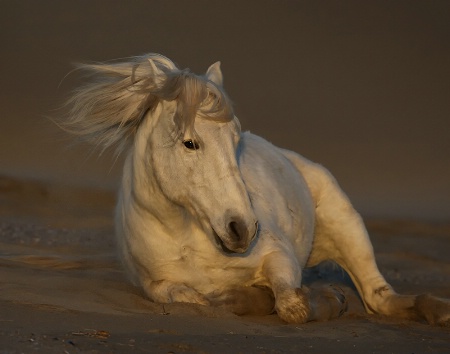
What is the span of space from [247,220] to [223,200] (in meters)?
0.16

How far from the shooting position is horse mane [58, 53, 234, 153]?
5469 millimetres

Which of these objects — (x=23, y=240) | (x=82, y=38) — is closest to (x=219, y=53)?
(x=82, y=38)

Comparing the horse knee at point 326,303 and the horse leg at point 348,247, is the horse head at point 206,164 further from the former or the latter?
the horse leg at point 348,247

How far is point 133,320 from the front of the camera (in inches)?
197

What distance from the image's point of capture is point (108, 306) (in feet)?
18.3

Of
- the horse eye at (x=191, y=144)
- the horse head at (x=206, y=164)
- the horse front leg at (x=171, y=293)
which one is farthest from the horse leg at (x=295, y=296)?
the horse eye at (x=191, y=144)

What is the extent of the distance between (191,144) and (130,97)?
0.69 m

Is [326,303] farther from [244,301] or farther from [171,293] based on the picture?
[171,293]

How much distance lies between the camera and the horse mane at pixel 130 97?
5469 millimetres

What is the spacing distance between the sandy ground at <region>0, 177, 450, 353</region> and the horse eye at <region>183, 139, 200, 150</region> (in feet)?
2.72

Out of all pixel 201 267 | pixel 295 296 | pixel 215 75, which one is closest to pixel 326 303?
pixel 295 296

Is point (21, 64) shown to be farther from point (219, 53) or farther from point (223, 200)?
point (223, 200)

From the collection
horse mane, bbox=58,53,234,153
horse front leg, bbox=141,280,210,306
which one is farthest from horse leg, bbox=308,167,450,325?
horse mane, bbox=58,53,234,153

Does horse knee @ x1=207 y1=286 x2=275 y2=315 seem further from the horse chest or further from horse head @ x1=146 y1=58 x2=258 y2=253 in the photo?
horse head @ x1=146 y1=58 x2=258 y2=253
